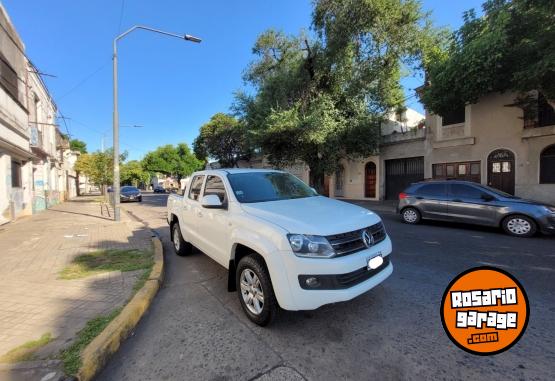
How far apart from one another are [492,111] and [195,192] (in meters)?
15.1

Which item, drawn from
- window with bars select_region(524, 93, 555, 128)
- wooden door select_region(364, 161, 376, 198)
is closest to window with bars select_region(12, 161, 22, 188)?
wooden door select_region(364, 161, 376, 198)

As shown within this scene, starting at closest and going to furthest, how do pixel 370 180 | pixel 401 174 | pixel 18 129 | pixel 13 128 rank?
1. pixel 13 128
2. pixel 18 129
3. pixel 401 174
4. pixel 370 180

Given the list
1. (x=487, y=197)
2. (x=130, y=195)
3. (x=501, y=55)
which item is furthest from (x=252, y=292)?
(x=130, y=195)

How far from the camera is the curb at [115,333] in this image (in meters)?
2.46

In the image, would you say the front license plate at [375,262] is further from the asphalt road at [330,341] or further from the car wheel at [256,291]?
the car wheel at [256,291]

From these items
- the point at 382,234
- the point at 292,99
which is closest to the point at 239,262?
the point at 382,234

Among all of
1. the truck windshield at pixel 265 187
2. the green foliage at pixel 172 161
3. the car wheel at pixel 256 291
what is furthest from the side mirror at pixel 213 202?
the green foliage at pixel 172 161

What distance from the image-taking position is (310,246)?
9.19 ft

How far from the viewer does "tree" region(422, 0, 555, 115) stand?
29.8 ft

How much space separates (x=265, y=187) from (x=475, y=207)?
726 centimetres

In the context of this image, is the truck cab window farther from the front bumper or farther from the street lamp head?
the street lamp head

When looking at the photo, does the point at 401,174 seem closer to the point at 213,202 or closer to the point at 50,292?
the point at 213,202

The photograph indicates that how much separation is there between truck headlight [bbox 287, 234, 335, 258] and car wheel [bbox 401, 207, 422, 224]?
26.5 feet

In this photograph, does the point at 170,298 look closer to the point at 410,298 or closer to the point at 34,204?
the point at 410,298
